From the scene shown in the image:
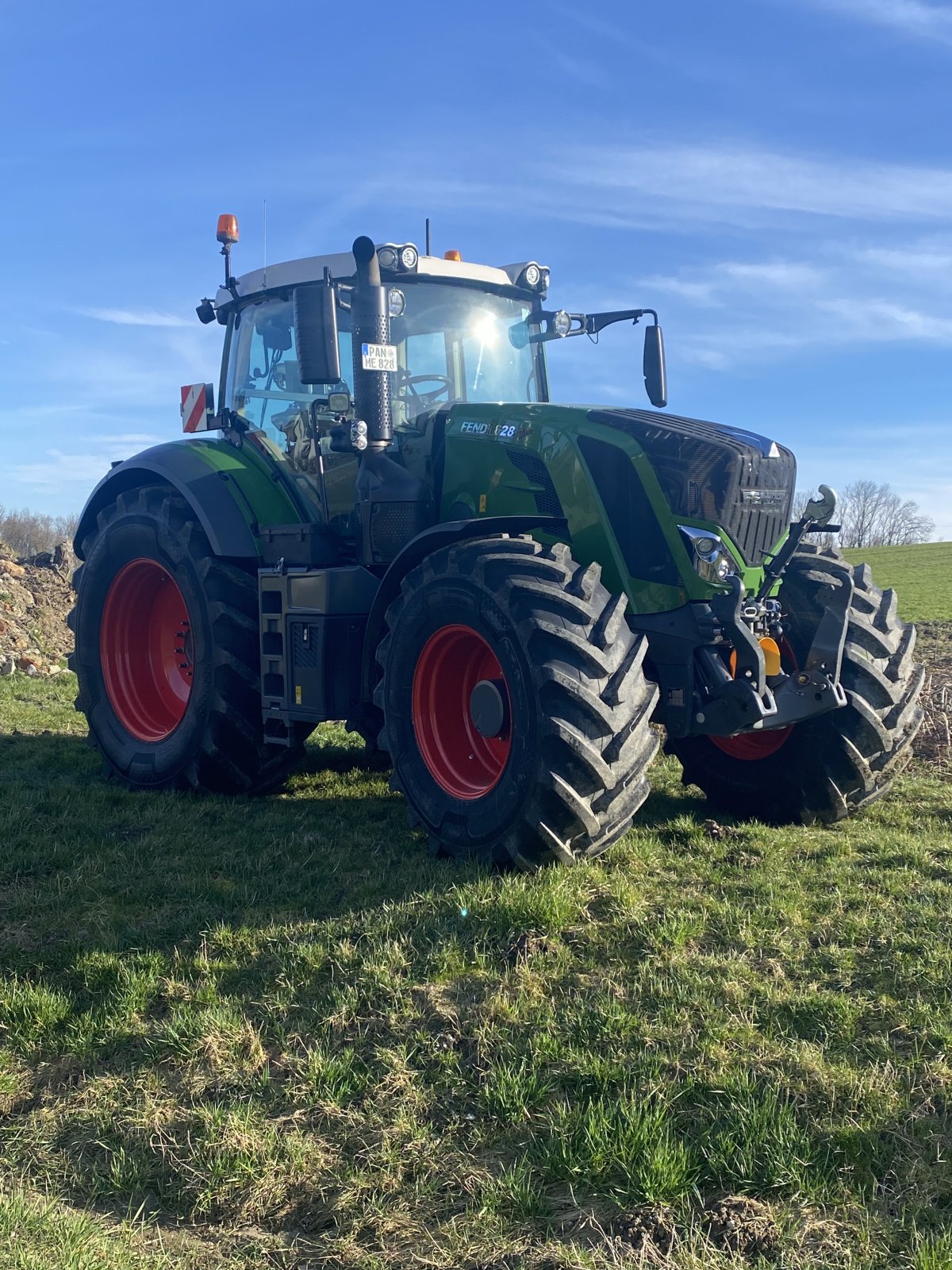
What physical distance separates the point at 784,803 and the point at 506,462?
2.29m

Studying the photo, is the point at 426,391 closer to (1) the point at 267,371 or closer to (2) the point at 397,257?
(2) the point at 397,257

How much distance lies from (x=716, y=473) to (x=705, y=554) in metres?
0.40

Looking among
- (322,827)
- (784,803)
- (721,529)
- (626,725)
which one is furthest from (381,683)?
(784,803)

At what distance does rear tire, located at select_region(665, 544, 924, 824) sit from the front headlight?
76 centimetres

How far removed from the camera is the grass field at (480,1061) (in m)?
2.70

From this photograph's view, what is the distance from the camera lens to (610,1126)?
295cm

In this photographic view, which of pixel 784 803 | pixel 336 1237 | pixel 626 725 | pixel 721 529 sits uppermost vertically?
pixel 721 529

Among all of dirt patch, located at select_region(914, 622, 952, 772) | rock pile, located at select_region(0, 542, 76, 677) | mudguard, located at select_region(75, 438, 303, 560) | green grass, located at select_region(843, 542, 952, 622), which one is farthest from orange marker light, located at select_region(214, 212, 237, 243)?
green grass, located at select_region(843, 542, 952, 622)

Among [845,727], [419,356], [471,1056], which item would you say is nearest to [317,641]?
[419,356]

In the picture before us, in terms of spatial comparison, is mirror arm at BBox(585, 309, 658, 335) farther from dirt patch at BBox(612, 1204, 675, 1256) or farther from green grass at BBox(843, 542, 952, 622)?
green grass at BBox(843, 542, 952, 622)

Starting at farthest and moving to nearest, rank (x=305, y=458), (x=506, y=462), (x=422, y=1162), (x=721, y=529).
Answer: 1. (x=305, y=458)
2. (x=506, y=462)
3. (x=721, y=529)
4. (x=422, y=1162)

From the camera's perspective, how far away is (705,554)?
509 cm

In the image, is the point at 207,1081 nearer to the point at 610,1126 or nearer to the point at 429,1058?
the point at 429,1058

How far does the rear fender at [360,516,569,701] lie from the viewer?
5277 mm
